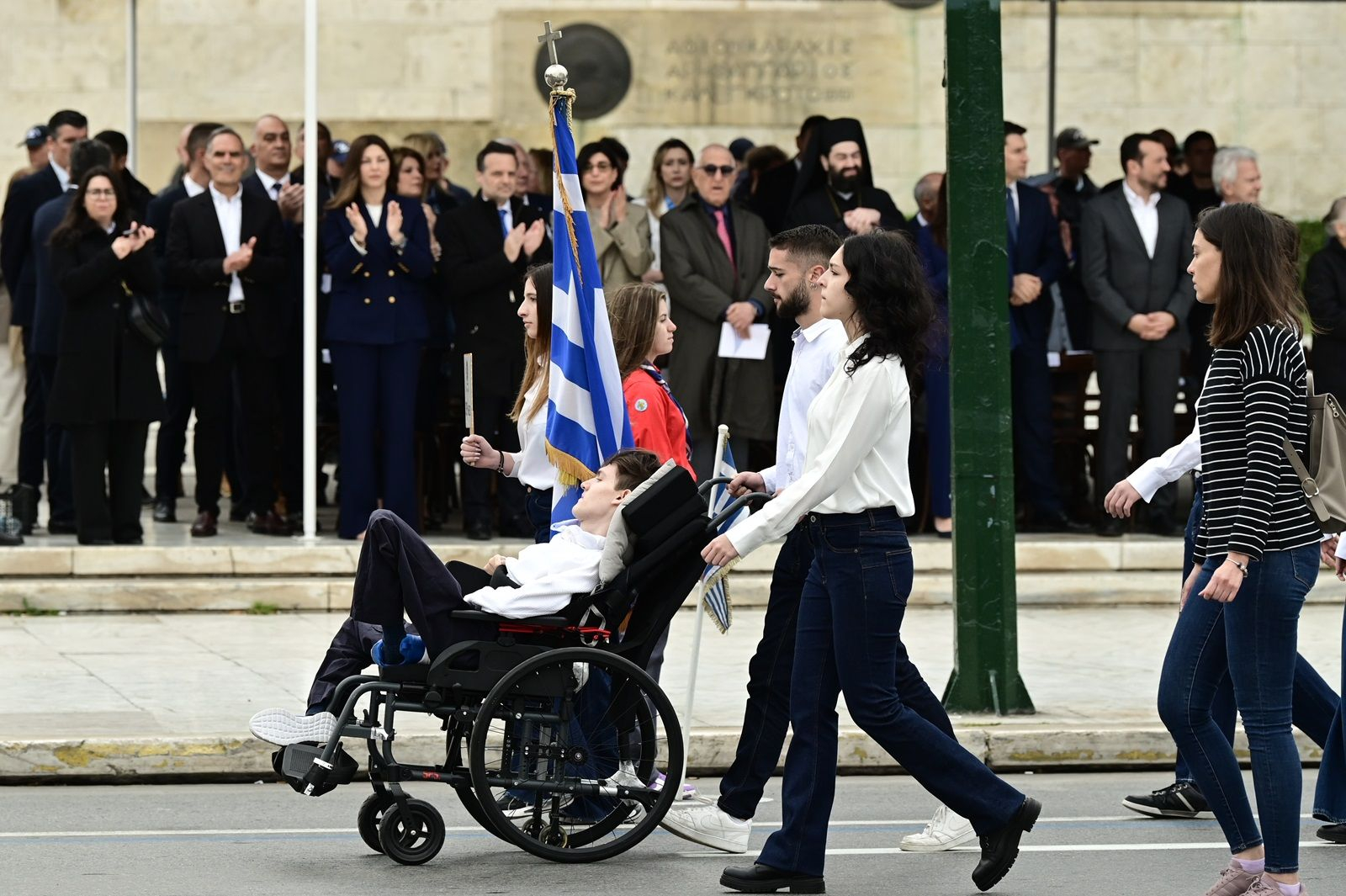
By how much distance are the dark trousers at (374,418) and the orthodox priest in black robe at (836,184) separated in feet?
8.04

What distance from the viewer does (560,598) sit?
715 centimetres

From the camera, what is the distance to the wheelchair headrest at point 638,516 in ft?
23.3

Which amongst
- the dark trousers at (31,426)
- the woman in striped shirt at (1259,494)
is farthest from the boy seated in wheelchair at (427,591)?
the dark trousers at (31,426)

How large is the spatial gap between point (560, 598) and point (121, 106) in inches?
625

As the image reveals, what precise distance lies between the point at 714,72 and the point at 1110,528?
9.73 meters

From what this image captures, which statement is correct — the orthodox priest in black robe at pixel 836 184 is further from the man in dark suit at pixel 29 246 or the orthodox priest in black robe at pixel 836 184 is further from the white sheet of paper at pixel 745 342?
the man in dark suit at pixel 29 246

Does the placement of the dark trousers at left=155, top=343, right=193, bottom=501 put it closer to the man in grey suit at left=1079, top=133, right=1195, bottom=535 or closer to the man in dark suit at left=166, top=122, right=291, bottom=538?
the man in dark suit at left=166, top=122, right=291, bottom=538

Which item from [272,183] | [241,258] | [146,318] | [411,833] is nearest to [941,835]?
[411,833]

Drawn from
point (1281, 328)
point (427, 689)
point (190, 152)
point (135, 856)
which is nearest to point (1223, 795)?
point (1281, 328)

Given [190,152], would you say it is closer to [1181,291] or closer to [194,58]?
[1181,291]

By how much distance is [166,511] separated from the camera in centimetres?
1408

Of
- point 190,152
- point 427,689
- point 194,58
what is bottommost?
point 427,689

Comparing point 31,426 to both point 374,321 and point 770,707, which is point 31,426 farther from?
point 770,707

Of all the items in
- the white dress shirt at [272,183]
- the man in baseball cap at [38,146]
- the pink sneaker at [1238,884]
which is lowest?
the pink sneaker at [1238,884]
